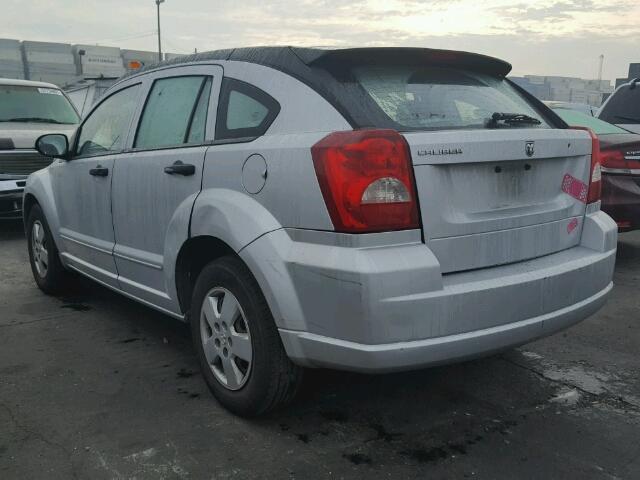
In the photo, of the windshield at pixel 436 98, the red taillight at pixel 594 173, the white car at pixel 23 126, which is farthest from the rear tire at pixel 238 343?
the white car at pixel 23 126

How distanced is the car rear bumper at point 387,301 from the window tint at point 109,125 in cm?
170

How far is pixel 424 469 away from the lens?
2.39 metres

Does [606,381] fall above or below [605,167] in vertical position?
below

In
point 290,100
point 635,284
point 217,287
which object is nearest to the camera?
point 290,100

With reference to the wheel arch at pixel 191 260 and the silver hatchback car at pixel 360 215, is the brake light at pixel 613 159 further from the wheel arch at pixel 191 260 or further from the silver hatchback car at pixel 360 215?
the wheel arch at pixel 191 260

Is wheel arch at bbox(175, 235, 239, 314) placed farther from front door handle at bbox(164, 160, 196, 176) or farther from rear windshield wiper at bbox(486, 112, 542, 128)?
rear windshield wiper at bbox(486, 112, 542, 128)

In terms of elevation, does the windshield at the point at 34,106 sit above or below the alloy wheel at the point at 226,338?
above

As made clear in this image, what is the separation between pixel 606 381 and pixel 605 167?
2714 millimetres

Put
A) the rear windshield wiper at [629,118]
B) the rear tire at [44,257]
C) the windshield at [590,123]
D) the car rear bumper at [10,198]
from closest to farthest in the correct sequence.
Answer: the rear tire at [44,257] → the windshield at [590,123] → the rear windshield wiper at [629,118] → the car rear bumper at [10,198]

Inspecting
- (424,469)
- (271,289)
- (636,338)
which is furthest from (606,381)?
(271,289)

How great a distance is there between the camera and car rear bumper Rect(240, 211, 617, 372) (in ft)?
7.18

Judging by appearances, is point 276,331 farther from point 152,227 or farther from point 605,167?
point 605,167

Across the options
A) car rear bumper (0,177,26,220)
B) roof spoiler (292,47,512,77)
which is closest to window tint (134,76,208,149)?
roof spoiler (292,47,512,77)

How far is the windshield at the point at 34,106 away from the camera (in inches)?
330
